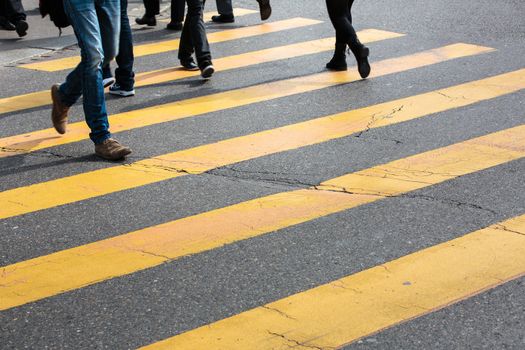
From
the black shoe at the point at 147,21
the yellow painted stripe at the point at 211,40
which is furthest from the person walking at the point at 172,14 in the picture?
the yellow painted stripe at the point at 211,40

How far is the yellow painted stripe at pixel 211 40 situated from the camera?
1059cm

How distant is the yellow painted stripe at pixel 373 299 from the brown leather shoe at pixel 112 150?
8.32 feet

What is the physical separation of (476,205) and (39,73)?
536 cm

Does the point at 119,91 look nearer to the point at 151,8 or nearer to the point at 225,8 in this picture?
the point at 151,8

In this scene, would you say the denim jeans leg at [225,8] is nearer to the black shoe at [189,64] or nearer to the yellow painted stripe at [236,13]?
the yellow painted stripe at [236,13]

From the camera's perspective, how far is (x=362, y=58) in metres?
9.38

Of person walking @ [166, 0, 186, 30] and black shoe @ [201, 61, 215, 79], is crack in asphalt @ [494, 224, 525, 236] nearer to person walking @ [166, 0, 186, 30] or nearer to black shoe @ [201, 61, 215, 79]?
black shoe @ [201, 61, 215, 79]

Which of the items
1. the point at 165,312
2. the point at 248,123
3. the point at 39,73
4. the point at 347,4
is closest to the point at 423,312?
the point at 165,312

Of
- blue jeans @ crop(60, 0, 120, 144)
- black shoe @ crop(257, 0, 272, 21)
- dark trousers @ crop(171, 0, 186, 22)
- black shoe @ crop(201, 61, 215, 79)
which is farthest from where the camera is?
dark trousers @ crop(171, 0, 186, 22)

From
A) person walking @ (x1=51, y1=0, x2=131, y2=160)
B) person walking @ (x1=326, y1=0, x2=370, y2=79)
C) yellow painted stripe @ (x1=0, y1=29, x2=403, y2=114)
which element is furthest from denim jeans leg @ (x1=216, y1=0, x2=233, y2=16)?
person walking @ (x1=51, y1=0, x2=131, y2=160)

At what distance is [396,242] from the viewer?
568 centimetres

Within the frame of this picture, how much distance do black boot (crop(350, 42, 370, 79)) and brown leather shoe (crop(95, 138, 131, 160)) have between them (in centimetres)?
270

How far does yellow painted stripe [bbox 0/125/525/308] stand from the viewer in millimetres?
5441

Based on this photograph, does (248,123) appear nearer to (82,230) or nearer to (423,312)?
(82,230)
